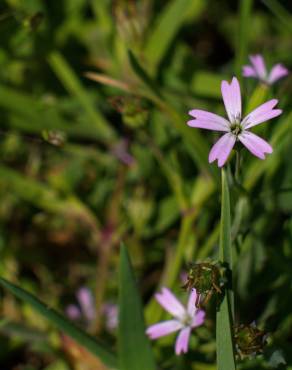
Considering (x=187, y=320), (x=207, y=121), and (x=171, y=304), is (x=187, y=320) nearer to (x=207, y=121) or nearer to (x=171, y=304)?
(x=171, y=304)

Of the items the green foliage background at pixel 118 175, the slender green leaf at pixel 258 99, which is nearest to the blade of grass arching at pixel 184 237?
the green foliage background at pixel 118 175

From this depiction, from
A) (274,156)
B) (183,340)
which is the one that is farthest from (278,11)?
(183,340)

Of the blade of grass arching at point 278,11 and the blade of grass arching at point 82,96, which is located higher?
the blade of grass arching at point 82,96

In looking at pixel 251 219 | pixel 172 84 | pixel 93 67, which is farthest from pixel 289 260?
pixel 93 67

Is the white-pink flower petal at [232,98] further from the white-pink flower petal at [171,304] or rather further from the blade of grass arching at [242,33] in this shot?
the blade of grass arching at [242,33]

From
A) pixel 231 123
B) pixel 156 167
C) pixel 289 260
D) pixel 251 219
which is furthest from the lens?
pixel 156 167

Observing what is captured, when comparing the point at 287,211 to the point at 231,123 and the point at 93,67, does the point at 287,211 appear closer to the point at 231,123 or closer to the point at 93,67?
the point at 231,123
